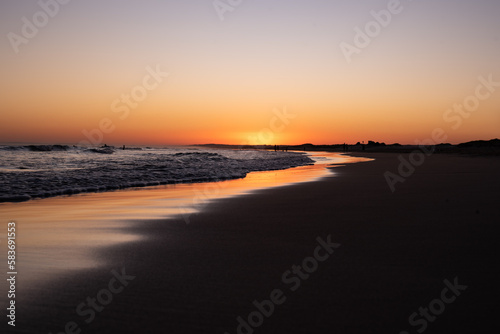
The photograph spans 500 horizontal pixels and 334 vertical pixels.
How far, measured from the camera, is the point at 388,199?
1009 centimetres

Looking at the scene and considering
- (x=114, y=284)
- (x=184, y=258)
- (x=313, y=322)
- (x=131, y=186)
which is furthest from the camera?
(x=131, y=186)

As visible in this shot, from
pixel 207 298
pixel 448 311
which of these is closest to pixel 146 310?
pixel 207 298

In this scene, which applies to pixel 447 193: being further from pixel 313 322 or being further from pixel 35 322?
pixel 35 322

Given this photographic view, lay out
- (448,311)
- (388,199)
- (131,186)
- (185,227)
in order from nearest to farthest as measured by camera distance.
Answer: (448,311)
(185,227)
(388,199)
(131,186)

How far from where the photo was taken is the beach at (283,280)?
320 centimetres

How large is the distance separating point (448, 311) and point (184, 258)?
118 inches

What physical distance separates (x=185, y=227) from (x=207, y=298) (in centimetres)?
341

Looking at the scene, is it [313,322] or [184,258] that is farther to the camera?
[184,258]

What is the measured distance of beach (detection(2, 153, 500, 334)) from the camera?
3.20 meters

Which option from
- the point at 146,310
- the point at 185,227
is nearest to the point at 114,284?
the point at 146,310

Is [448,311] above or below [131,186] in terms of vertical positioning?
below

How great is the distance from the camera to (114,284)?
401 centimetres

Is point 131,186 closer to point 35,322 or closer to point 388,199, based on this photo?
point 388,199

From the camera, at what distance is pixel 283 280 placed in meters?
4.11
